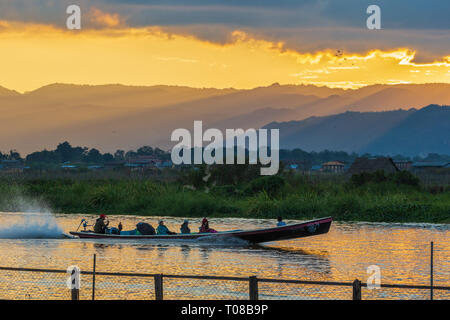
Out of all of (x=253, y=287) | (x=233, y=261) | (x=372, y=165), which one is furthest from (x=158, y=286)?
(x=372, y=165)

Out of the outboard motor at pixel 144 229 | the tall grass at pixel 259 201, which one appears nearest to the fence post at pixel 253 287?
the outboard motor at pixel 144 229

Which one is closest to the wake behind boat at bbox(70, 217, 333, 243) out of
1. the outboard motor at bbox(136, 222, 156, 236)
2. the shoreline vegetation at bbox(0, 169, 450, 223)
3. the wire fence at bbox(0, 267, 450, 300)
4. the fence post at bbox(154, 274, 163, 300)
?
the outboard motor at bbox(136, 222, 156, 236)

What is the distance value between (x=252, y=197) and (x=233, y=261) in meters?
30.2

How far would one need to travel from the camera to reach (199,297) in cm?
2439

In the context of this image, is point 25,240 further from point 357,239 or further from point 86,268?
point 357,239

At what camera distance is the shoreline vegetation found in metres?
58.5

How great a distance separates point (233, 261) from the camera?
3550 centimetres

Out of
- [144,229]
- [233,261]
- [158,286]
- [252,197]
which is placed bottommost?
[233,261]

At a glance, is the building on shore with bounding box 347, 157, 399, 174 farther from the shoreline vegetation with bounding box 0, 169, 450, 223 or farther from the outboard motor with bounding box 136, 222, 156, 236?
the outboard motor with bounding box 136, 222, 156, 236

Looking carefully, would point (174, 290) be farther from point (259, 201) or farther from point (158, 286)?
point (259, 201)

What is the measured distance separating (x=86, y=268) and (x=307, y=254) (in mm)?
11318

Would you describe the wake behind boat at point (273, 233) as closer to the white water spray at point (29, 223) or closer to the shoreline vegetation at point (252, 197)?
the white water spray at point (29, 223)

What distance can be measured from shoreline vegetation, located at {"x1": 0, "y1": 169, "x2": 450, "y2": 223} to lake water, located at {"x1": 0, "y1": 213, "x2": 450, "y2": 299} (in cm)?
484

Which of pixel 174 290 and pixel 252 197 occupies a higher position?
pixel 252 197
